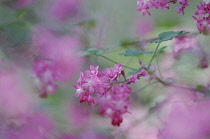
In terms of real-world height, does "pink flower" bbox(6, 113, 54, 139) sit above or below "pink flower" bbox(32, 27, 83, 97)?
below

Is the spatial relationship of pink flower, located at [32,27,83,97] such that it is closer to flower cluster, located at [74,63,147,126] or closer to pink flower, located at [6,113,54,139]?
pink flower, located at [6,113,54,139]

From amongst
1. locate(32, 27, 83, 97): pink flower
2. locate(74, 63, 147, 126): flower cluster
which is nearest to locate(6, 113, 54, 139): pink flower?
locate(32, 27, 83, 97): pink flower

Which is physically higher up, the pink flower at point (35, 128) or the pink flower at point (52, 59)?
the pink flower at point (52, 59)

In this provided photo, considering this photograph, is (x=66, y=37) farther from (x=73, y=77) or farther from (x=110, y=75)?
(x=110, y=75)

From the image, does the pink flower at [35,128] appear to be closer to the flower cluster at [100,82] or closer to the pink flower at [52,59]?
the pink flower at [52,59]

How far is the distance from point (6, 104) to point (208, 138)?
1485 mm

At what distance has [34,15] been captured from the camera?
7.11 feet

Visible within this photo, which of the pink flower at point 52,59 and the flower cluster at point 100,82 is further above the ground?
the pink flower at point 52,59

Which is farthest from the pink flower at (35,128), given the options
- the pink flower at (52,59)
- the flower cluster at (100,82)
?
the flower cluster at (100,82)

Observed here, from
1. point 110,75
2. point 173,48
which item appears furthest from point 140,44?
point 110,75

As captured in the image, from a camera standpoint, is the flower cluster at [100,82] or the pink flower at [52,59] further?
the pink flower at [52,59]

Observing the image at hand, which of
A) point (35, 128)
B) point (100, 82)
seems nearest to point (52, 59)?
point (35, 128)

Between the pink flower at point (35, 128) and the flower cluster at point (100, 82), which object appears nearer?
the flower cluster at point (100, 82)

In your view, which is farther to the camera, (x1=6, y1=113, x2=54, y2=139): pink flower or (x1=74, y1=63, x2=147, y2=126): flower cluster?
(x1=6, y1=113, x2=54, y2=139): pink flower
